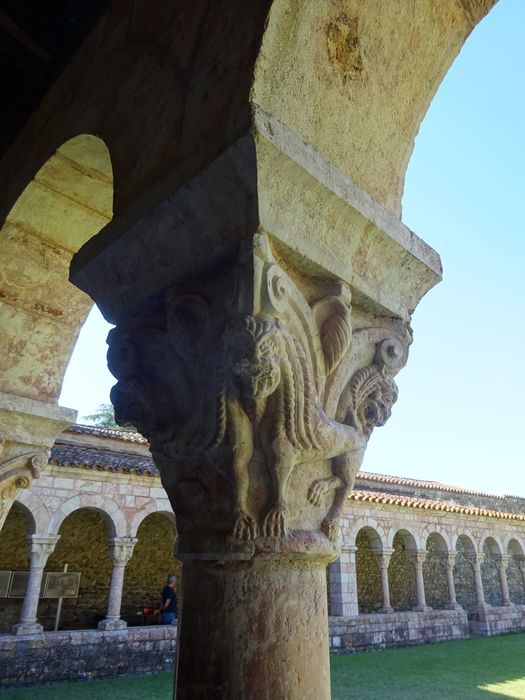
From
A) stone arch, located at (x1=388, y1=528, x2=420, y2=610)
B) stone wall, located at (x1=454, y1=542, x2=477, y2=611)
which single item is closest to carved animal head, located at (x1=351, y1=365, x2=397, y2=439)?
A: stone arch, located at (x1=388, y1=528, x2=420, y2=610)

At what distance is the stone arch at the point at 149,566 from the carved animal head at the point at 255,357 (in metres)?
9.78

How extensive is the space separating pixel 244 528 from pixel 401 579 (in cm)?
1438

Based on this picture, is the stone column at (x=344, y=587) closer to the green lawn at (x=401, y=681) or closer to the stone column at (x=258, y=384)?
the green lawn at (x=401, y=681)

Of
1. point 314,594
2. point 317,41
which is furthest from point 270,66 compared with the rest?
point 314,594

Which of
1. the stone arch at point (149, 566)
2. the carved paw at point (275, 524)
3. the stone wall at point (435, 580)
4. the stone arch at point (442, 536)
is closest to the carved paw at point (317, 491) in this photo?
the carved paw at point (275, 524)

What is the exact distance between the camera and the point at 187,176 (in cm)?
123

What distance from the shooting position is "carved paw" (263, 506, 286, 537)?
44.4 inches

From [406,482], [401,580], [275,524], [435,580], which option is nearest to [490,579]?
[435,580]

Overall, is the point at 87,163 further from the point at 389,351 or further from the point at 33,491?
the point at 33,491

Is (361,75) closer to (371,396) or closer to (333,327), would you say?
(333,327)

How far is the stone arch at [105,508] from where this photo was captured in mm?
7797

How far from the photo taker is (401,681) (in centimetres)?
694

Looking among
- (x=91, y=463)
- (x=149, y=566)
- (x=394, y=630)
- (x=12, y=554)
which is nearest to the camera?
(x=91, y=463)

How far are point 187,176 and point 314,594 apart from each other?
968 millimetres
